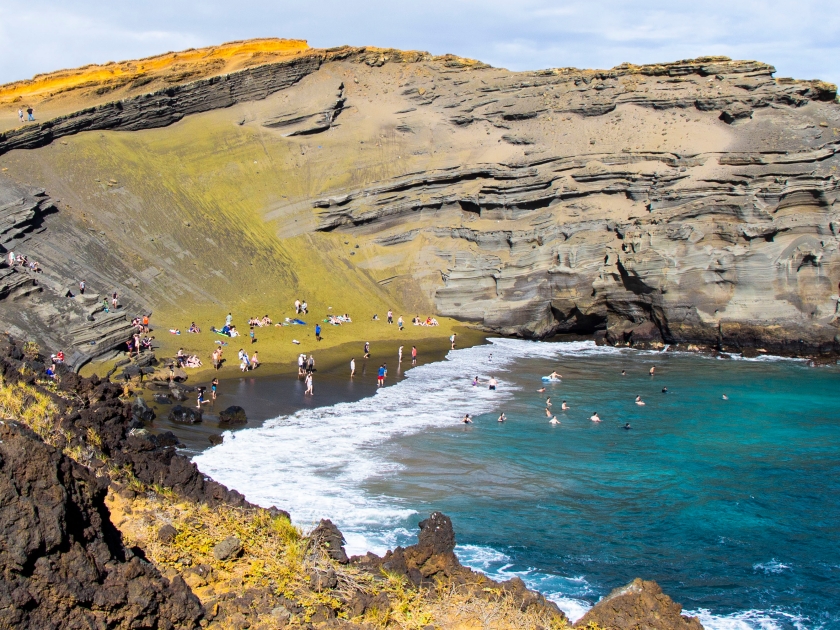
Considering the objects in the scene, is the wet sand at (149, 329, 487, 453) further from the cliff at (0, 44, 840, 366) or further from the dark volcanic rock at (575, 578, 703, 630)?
the dark volcanic rock at (575, 578, 703, 630)

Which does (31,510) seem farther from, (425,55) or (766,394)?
(425,55)

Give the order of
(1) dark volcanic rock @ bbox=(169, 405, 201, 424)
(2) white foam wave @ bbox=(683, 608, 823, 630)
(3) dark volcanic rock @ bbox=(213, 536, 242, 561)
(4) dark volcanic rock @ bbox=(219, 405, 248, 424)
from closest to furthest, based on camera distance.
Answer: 1. (3) dark volcanic rock @ bbox=(213, 536, 242, 561)
2. (2) white foam wave @ bbox=(683, 608, 823, 630)
3. (1) dark volcanic rock @ bbox=(169, 405, 201, 424)
4. (4) dark volcanic rock @ bbox=(219, 405, 248, 424)

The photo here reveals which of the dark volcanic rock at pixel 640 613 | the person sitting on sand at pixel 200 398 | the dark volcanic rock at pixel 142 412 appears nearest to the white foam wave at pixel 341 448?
the person sitting on sand at pixel 200 398

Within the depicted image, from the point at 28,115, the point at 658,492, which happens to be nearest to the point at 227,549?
the point at 658,492

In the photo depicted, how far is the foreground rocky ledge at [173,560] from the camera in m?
6.73

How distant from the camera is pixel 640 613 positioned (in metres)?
9.45

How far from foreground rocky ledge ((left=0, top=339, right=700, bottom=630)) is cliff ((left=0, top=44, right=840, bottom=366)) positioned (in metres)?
18.0

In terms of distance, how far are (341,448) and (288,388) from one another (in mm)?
7589

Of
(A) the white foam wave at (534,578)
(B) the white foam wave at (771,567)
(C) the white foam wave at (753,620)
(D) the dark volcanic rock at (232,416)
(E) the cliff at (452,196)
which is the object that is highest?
(E) the cliff at (452,196)

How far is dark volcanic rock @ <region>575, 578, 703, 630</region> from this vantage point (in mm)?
9258

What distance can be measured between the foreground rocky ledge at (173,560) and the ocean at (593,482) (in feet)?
10.5

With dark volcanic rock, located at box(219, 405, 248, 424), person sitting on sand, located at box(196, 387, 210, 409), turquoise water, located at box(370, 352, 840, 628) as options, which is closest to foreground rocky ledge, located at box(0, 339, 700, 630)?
turquoise water, located at box(370, 352, 840, 628)

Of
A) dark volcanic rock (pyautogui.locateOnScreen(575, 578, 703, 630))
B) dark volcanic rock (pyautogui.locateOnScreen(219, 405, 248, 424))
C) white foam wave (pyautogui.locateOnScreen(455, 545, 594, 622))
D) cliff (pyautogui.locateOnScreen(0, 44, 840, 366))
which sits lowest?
white foam wave (pyautogui.locateOnScreen(455, 545, 594, 622))

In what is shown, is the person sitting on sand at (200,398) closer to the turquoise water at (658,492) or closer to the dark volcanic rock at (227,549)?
the turquoise water at (658,492)
